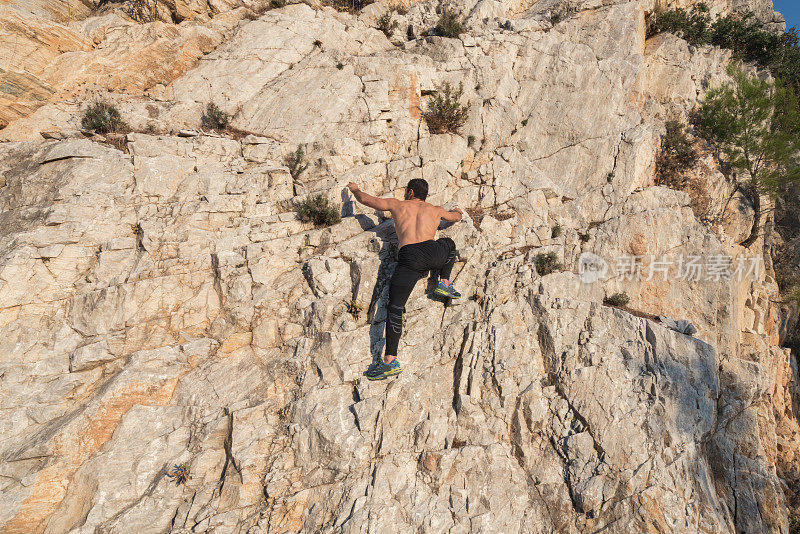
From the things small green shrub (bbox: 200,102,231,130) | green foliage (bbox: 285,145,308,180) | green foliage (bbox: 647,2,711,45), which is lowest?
green foliage (bbox: 285,145,308,180)

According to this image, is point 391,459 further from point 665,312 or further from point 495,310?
point 665,312

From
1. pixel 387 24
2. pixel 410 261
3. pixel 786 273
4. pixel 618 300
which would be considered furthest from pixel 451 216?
pixel 786 273

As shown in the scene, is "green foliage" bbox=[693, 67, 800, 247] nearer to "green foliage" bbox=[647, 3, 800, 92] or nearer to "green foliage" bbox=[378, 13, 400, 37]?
"green foliage" bbox=[647, 3, 800, 92]

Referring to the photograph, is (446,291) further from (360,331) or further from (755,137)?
(755,137)

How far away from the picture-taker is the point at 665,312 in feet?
29.6

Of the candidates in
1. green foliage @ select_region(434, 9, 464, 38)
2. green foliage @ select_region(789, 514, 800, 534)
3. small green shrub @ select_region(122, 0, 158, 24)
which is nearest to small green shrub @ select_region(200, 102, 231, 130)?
small green shrub @ select_region(122, 0, 158, 24)

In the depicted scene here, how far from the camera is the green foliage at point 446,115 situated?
1145 centimetres

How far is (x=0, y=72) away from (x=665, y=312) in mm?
19186

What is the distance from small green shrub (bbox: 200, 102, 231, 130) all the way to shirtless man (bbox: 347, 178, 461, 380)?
22.1 ft

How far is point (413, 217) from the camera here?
7676 mm

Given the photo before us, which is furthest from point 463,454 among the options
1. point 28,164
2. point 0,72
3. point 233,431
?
point 0,72

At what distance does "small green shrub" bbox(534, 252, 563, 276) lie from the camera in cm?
826

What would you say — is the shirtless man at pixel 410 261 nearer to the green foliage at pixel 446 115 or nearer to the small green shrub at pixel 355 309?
the small green shrub at pixel 355 309

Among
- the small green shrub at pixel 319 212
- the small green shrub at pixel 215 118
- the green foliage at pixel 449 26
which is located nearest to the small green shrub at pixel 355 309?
the small green shrub at pixel 319 212
